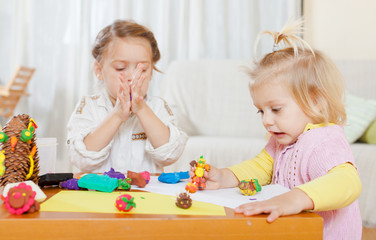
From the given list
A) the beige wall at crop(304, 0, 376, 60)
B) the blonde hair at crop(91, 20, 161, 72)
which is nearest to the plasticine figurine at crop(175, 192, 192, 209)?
the blonde hair at crop(91, 20, 161, 72)

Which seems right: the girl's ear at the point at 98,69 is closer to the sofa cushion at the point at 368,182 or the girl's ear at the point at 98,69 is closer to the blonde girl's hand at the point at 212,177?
the blonde girl's hand at the point at 212,177

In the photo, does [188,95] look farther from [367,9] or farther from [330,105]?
[330,105]

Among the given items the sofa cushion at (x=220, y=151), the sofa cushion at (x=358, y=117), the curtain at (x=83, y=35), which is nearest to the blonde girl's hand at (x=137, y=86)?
the sofa cushion at (x=220, y=151)

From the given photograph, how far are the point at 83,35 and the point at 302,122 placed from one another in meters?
2.57

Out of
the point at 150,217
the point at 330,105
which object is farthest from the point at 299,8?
the point at 150,217

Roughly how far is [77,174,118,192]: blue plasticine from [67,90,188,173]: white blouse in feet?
1.39

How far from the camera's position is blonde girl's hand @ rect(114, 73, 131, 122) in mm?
1140

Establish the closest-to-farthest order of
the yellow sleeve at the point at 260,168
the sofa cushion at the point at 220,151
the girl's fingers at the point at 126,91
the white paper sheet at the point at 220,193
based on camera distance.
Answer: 1. the white paper sheet at the point at 220,193
2. the yellow sleeve at the point at 260,168
3. the girl's fingers at the point at 126,91
4. the sofa cushion at the point at 220,151

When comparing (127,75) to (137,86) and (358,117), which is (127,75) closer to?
(137,86)

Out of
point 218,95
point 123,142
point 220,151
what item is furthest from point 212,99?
point 123,142

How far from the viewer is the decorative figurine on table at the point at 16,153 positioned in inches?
29.8

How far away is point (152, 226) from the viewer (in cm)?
55

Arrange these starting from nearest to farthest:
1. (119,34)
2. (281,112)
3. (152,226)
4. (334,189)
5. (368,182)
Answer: (152,226), (334,189), (281,112), (119,34), (368,182)

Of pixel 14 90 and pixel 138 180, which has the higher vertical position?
pixel 14 90
